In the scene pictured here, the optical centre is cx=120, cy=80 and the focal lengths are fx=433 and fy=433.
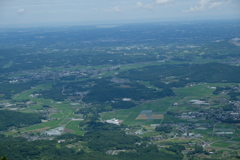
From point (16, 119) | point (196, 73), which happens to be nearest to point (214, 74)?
point (196, 73)

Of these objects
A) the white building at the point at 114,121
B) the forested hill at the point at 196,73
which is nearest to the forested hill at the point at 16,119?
the white building at the point at 114,121

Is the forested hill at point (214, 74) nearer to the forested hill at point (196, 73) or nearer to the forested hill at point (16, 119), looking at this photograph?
the forested hill at point (196, 73)

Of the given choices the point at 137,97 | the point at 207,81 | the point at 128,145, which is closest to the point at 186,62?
the point at 207,81

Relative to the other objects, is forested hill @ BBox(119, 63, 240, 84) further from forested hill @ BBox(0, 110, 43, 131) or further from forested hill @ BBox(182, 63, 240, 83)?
forested hill @ BBox(0, 110, 43, 131)

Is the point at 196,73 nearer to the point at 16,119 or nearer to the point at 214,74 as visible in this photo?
the point at 214,74

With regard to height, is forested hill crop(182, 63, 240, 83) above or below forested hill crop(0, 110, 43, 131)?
above

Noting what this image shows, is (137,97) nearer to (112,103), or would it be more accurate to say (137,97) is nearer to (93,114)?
(112,103)

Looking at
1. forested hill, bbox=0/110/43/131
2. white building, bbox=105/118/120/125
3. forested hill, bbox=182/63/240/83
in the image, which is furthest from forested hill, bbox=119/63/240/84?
forested hill, bbox=0/110/43/131

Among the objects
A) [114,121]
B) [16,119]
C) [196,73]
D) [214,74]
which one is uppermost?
[214,74]
